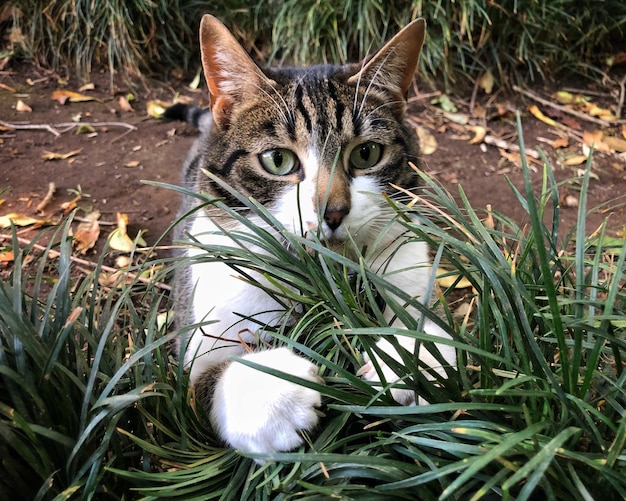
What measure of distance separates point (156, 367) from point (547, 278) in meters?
0.81

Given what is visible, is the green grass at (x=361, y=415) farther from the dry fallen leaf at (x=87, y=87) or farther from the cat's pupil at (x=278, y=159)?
the dry fallen leaf at (x=87, y=87)

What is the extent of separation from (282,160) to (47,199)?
1910 mm

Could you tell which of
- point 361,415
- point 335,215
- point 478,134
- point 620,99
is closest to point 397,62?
point 335,215

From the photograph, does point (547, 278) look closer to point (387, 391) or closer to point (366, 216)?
point (387, 391)

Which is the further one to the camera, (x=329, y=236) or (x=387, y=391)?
(x=329, y=236)

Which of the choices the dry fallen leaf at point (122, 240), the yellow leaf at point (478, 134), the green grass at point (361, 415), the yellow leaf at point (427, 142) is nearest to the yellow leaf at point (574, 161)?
the yellow leaf at point (478, 134)

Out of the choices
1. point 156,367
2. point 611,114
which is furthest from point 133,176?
point 611,114

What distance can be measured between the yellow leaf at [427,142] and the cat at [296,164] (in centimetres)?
187

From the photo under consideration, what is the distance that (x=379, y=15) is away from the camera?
12.6ft

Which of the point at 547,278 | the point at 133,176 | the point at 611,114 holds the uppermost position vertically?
the point at 547,278

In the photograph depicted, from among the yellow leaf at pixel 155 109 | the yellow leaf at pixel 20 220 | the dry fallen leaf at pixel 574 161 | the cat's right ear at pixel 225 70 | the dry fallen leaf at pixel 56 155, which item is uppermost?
the cat's right ear at pixel 225 70

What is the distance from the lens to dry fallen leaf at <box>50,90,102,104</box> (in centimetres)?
386

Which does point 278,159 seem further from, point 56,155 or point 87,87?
point 87,87

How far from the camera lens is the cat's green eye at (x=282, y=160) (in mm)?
1595
